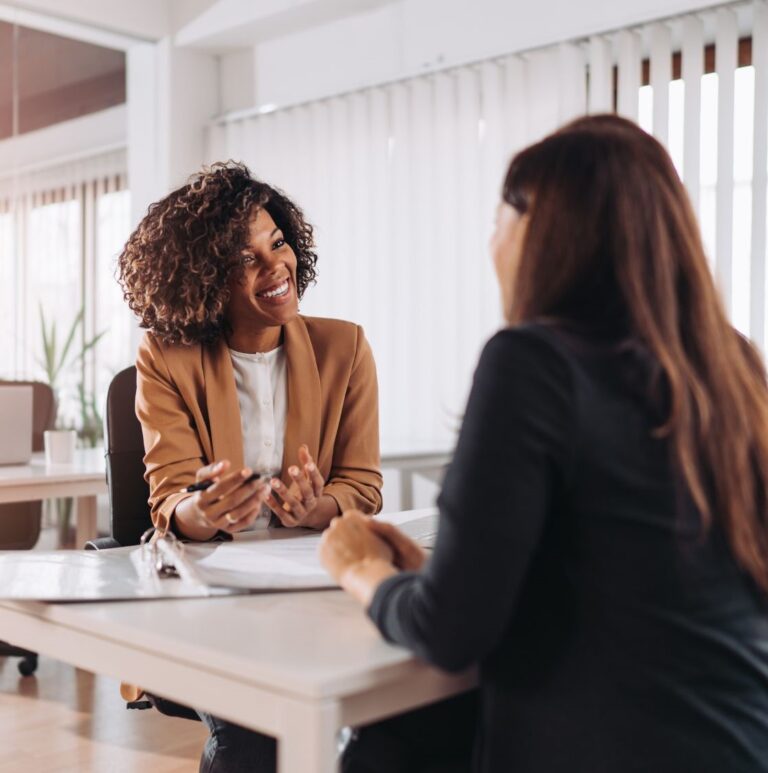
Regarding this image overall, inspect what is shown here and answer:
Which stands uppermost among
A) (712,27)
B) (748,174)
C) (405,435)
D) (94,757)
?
(712,27)

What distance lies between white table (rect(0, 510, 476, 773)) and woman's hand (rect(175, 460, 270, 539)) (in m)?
0.30

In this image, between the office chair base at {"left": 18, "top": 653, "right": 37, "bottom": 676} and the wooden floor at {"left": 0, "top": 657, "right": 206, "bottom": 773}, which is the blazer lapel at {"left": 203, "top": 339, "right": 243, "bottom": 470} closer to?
the wooden floor at {"left": 0, "top": 657, "right": 206, "bottom": 773}

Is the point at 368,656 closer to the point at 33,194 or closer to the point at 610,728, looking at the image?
the point at 610,728

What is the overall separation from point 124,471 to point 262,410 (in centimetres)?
35

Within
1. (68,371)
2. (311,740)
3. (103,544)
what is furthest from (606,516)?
(68,371)

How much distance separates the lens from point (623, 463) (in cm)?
91

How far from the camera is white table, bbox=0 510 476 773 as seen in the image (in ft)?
2.86

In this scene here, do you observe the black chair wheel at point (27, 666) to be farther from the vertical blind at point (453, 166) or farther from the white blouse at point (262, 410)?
the white blouse at point (262, 410)

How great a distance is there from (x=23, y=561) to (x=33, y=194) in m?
4.01

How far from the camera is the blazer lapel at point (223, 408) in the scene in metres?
1.82

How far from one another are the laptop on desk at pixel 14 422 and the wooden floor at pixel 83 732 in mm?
709

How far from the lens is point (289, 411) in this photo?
1.92 metres

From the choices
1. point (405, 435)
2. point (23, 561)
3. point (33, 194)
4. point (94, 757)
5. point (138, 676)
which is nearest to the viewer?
point (138, 676)

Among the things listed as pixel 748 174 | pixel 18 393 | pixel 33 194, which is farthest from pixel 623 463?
pixel 33 194
